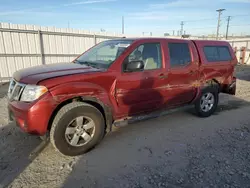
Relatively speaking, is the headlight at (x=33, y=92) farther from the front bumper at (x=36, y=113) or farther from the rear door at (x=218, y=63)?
the rear door at (x=218, y=63)

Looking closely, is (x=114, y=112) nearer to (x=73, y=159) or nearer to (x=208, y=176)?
(x=73, y=159)

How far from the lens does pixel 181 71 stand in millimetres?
4059

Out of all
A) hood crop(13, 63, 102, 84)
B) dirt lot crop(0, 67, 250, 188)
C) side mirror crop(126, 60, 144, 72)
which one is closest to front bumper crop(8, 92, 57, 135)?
hood crop(13, 63, 102, 84)

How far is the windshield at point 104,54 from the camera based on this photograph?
3402mm

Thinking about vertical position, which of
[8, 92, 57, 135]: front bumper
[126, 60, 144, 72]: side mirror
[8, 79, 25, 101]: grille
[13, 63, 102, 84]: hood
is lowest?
[8, 92, 57, 135]: front bumper

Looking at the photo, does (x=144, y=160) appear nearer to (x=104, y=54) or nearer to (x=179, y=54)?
(x=104, y=54)

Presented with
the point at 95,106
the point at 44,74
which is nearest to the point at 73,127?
the point at 95,106

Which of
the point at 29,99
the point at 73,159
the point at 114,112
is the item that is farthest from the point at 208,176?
the point at 29,99

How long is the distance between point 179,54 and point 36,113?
308 cm

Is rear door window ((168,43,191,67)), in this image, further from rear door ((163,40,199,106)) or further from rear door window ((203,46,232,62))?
rear door window ((203,46,232,62))

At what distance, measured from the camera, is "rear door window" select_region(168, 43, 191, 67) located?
3959mm

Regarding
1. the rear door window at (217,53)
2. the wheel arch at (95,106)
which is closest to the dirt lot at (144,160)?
the wheel arch at (95,106)

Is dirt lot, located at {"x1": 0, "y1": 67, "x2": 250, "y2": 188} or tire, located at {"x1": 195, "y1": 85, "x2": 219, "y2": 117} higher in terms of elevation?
tire, located at {"x1": 195, "y1": 85, "x2": 219, "y2": 117}

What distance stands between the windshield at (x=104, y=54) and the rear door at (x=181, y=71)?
1021 millimetres
